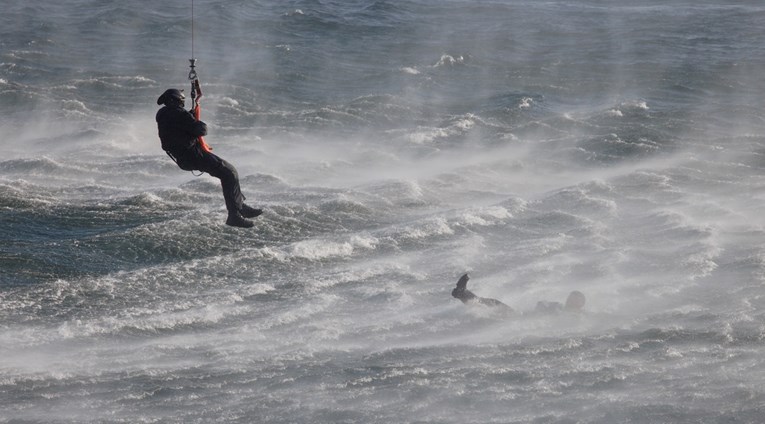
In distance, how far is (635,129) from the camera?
84.0ft

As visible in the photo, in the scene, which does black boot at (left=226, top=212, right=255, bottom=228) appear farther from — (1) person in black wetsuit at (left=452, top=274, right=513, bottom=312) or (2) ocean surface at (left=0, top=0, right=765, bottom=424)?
A: (1) person in black wetsuit at (left=452, top=274, right=513, bottom=312)

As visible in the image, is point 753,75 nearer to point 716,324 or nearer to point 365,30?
point 365,30

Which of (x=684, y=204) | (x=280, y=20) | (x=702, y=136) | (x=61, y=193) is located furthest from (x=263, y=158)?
(x=280, y=20)

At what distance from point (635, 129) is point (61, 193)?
14381 mm

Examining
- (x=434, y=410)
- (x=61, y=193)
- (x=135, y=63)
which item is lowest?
(x=434, y=410)

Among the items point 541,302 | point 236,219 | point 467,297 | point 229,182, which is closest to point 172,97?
point 229,182

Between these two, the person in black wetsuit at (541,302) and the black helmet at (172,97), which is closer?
the black helmet at (172,97)

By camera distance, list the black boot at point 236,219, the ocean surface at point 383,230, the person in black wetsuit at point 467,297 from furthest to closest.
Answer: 1. the person in black wetsuit at point 467,297
2. the black boot at point 236,219
3. the ocean surface at point 383,230

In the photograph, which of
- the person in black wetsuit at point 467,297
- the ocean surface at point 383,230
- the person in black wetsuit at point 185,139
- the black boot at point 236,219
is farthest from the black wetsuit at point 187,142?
the person in black wetsuit at point 467,297

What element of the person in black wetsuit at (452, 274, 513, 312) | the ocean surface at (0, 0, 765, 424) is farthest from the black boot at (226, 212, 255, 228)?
the person in black wetsuit at (452, 274, 513, 312)

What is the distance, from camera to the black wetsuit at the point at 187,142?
11617 millimetres

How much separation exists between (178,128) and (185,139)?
0.17m

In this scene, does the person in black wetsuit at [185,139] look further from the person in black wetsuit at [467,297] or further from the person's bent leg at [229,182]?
the person in black wetsuit at [467,297]

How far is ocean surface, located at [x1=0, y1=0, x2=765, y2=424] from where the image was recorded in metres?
11.9
